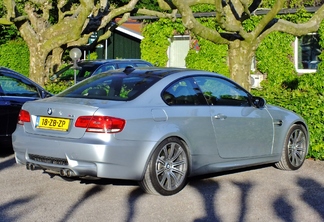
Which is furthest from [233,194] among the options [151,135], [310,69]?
[310,69]

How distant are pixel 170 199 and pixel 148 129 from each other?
Result: 852 mm

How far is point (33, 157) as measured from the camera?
25.8ft

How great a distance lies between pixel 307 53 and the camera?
23.3 meters

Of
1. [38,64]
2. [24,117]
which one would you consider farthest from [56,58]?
[24,117]

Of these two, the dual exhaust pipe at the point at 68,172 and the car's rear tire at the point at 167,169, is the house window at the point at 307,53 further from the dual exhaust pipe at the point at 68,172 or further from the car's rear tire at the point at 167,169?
the dual exhaust pipe at the point at 68,172

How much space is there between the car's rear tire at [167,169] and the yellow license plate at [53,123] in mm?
1063

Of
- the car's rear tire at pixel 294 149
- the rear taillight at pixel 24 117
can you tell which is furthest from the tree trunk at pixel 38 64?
the rear taillight at pixel 24 117

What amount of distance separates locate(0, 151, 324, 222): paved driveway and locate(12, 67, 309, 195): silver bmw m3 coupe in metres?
0.28

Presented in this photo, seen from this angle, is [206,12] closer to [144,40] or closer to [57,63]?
[144,40]

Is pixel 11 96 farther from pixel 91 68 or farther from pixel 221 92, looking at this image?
pixel 91 68

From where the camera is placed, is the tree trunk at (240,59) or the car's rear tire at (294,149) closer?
the car's rear tire at (294,149)

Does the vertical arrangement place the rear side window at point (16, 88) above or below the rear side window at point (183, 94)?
below

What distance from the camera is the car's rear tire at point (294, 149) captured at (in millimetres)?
9625

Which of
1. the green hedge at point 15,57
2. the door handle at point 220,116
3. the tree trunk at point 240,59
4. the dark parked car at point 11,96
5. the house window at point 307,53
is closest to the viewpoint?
the door handle at point 220,116
